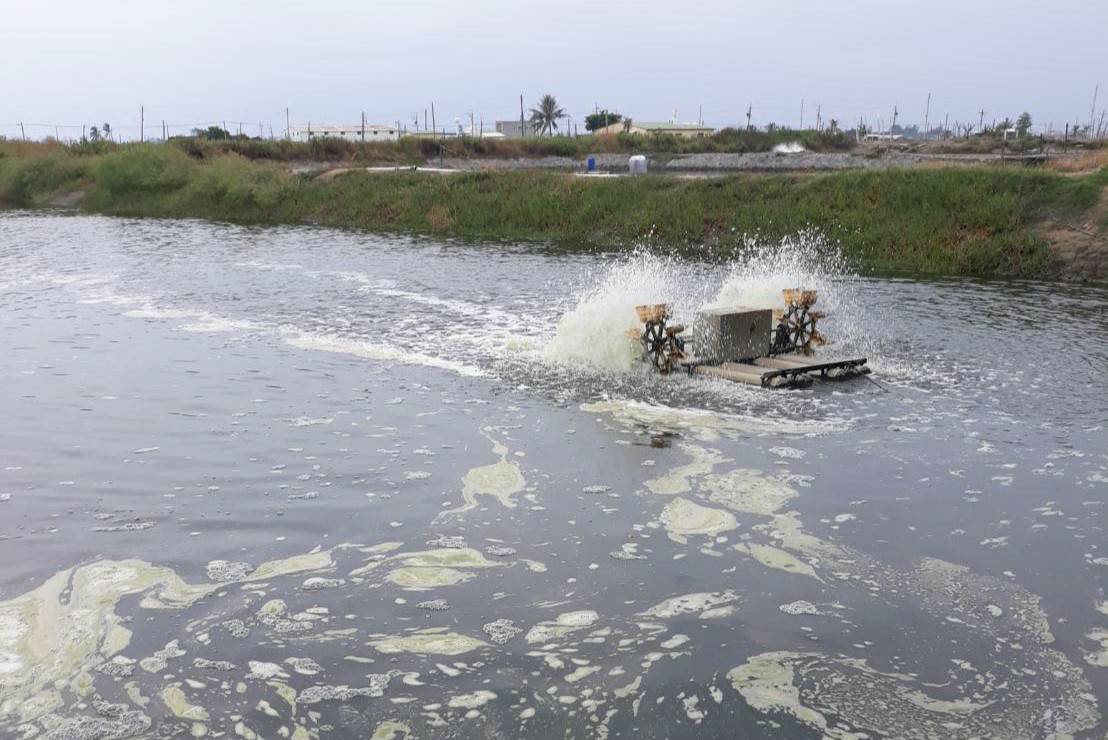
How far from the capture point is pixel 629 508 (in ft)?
42.9

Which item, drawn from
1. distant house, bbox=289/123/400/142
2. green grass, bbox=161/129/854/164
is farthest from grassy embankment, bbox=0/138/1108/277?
distant house, bbox=289/123/400/142

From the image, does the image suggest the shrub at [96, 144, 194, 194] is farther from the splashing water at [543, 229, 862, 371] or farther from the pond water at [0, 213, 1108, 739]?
the pond water at [0, 213, 1108, 739]

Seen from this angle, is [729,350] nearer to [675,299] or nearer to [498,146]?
[675,299]

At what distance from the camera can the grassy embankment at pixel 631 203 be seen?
38.7m

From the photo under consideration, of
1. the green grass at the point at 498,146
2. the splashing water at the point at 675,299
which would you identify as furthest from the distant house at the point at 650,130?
the splashing water at the point at 675,299

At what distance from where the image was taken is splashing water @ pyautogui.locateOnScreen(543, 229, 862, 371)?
2152 cm

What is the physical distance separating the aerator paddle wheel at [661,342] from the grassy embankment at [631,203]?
817 inches

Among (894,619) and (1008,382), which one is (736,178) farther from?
(894,619)

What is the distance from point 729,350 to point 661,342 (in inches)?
55.0

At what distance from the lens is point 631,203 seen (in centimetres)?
4959

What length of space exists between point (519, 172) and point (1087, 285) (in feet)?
106

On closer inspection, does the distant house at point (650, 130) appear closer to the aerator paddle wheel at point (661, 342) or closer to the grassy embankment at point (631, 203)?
the grassy embankment at point (631, 203)

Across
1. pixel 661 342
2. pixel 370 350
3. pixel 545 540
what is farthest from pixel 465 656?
pixel 370 350

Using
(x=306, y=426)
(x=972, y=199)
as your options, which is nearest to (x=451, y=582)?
(x=306, y=426)
